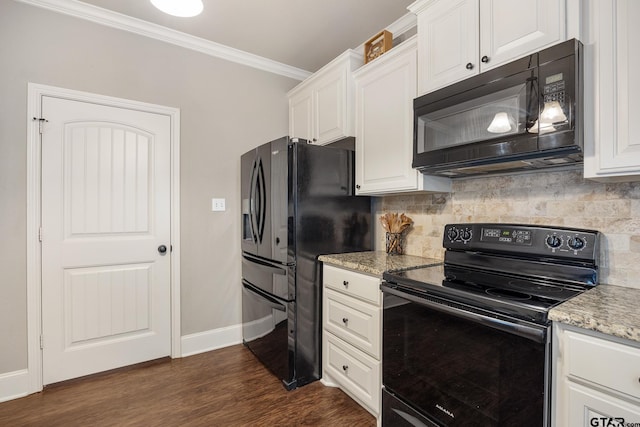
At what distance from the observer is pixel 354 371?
1.84 m

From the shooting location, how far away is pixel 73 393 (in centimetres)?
204

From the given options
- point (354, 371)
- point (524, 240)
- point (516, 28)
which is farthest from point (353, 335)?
point (516, 28)

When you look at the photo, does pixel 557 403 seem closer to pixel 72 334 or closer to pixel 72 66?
pixel 72 334

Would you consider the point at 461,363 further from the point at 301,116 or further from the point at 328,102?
the point at 301,116

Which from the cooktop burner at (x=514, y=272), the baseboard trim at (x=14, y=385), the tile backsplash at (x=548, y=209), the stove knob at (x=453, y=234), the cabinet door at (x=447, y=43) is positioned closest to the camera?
the cooktop burner at (x=514, y=272)

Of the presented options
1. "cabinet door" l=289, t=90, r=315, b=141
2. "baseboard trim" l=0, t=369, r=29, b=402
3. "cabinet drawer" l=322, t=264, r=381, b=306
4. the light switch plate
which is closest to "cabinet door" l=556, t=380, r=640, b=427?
"cabinet drawer" l=322, t=264, r=381, b=306

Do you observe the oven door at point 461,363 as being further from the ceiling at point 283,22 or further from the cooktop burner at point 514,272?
the ceiling at point 283,22

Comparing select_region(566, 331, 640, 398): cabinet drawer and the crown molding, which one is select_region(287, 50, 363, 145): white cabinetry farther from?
select_region(566, 331, 640, 398): cabinet drawer

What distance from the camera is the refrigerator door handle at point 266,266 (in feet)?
7.02

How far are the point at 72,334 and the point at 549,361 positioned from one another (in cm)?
281

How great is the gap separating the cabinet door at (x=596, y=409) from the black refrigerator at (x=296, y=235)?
1.44 metres

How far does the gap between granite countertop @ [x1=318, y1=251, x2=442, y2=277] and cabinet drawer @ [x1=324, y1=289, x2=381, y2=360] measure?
20 centimetres

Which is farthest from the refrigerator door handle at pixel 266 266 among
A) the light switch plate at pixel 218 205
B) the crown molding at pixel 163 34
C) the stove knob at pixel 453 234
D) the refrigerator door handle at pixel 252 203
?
the crown molding at pixel 163 34

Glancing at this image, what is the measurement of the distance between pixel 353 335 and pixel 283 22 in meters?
2.29
